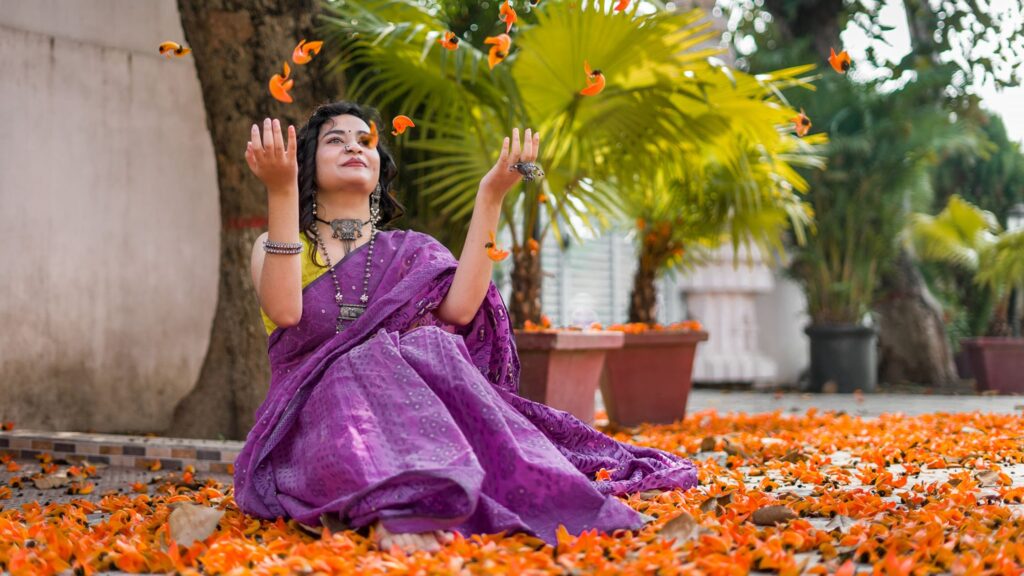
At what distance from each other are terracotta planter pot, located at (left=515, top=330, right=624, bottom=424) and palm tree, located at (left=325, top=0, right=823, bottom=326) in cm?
30

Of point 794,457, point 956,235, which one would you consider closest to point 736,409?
point 794,457

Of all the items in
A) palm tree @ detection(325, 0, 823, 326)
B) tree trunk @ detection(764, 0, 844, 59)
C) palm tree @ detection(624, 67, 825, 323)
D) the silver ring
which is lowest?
the silver ring

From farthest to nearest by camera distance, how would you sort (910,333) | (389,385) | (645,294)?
(910,333) → (645,294) → (389,385)

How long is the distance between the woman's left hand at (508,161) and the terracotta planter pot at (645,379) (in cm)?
286

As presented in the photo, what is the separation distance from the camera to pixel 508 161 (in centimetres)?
256

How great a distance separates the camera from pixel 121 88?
4.89 m

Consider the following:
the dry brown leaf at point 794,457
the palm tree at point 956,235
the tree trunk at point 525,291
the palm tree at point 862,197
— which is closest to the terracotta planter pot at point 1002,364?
the palm tree at point 956,235

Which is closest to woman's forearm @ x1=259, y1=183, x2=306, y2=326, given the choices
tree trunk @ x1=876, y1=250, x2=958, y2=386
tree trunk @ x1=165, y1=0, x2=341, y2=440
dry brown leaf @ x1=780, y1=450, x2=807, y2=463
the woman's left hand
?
the woman's left hand

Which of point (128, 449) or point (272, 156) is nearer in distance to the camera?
point (272, 156)

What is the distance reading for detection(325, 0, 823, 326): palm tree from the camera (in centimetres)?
409

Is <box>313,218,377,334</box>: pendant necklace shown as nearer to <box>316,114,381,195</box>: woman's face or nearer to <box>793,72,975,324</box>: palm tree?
<box>316,114,381,195</box>: woman's face

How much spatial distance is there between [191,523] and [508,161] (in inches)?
45.1

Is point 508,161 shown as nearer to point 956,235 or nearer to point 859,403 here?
point 859,403

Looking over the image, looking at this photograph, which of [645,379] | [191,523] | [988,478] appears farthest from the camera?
[645,379]
